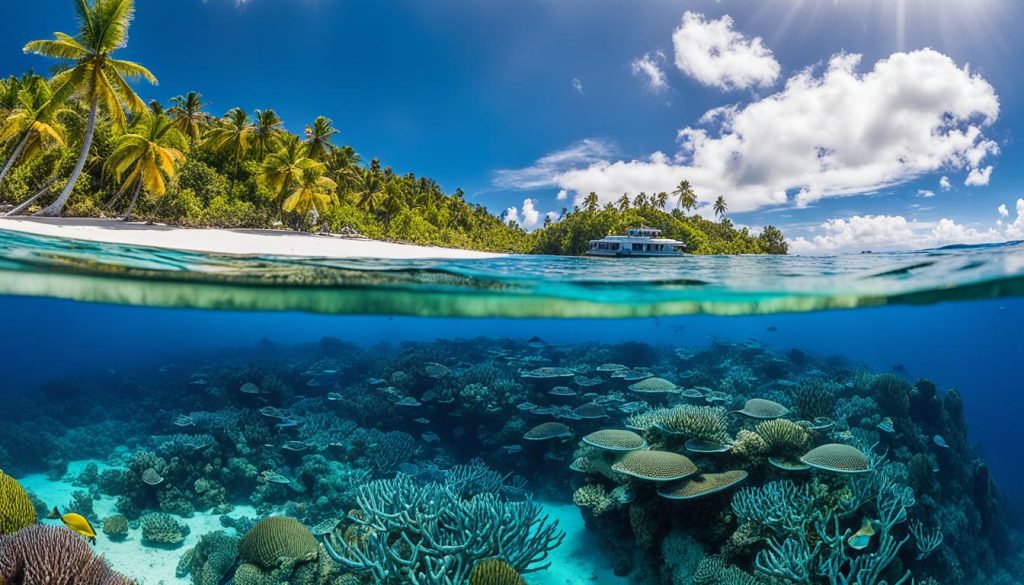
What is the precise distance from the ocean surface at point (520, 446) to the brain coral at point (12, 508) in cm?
250

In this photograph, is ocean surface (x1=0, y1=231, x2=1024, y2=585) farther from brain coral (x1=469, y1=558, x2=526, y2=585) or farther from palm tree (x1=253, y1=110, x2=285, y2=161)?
palm tree (x1=253, y1=110, x2=285, y2=161)

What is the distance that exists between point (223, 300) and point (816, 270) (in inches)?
659

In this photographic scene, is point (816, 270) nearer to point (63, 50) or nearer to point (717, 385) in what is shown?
point (717, 385)

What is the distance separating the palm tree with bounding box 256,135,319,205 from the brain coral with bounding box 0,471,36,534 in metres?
28.7

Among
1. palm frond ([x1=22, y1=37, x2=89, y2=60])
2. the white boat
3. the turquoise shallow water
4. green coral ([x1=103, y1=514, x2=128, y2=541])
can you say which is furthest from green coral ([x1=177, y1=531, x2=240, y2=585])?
palm frond ([x1=22, y1=37, x2=89, y2=60])

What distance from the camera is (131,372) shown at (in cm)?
2325

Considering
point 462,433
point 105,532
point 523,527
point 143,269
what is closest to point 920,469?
point 523,527

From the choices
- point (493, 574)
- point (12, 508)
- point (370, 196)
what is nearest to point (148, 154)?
point (12, 508)

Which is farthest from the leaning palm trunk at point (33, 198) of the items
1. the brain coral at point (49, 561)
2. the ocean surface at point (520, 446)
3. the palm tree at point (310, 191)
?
the brain coral at point (49, 561)

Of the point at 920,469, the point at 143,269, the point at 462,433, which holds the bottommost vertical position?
the point at 462,433

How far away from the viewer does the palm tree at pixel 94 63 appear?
71.5 ft

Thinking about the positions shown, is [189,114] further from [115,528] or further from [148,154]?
[115,528]

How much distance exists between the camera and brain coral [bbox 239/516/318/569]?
6.68 meters

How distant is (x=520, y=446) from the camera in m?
11.2
